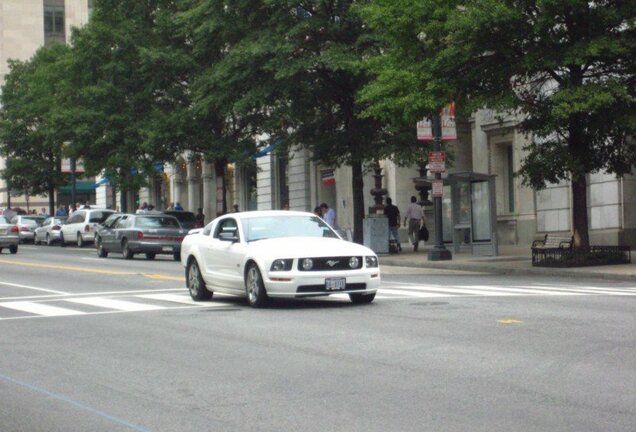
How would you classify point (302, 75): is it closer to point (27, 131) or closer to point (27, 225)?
point (27, 225)

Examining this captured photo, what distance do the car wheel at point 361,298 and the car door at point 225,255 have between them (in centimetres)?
173

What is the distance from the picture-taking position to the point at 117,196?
80.7 meters

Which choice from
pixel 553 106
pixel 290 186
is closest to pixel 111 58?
pixel 290 186

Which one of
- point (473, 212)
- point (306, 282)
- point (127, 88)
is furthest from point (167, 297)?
point (127, 88)

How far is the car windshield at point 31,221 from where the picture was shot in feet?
216

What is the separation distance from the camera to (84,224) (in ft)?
180

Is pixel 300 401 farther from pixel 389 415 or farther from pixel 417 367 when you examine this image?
pixel 417 367

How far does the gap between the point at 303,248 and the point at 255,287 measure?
1.00 m

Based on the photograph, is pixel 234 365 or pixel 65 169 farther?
pixel 65 169

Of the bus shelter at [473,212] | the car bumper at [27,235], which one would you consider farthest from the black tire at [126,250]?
the car bumper at [27,235]

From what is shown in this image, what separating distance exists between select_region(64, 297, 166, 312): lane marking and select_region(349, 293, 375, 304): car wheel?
10.1ft

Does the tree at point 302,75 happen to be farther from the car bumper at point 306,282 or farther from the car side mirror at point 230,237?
the car bumper at point 306,282

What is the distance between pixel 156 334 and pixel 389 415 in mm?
6436

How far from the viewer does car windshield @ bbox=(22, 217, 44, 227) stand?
65.9m
